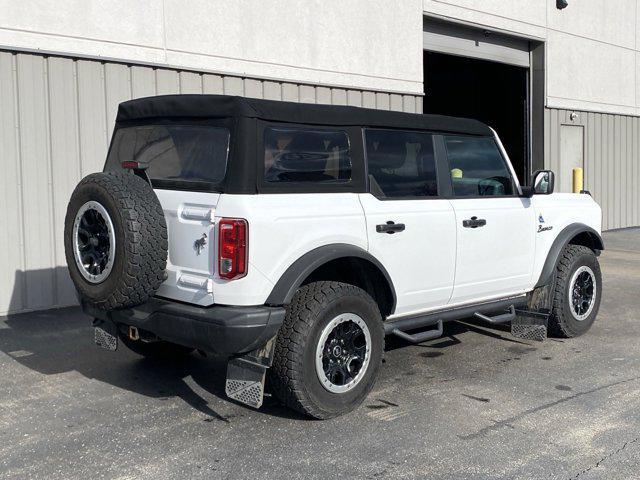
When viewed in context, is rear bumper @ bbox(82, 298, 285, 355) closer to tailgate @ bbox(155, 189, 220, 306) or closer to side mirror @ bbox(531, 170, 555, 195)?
tailgate @ bbox(155, 189, 220, 306)

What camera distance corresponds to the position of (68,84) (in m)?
8.16

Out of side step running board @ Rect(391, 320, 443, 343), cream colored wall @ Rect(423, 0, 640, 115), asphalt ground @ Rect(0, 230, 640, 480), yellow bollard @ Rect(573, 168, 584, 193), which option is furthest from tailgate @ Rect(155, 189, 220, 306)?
yellow bollard @ Rect(573, 168, 584, 193)

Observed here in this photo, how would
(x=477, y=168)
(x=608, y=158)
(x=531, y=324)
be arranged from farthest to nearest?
(x=608, y=158)
(x=531, y=324)
(x=477, y=168)

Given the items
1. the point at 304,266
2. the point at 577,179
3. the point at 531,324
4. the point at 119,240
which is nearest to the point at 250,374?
the point at 304,266

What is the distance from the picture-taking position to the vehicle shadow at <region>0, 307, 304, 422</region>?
5.39m

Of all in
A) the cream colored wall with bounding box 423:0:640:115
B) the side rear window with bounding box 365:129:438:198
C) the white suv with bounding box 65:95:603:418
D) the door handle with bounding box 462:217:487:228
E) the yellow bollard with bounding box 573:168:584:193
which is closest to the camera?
the white suv with bounding box 65:95:603:418

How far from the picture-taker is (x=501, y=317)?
6.22 meters

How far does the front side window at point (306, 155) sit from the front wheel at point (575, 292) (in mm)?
2621

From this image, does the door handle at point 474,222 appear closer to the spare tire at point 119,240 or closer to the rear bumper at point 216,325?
the rear bumper at point 216,325

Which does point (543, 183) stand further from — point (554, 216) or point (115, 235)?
point (115, 235)

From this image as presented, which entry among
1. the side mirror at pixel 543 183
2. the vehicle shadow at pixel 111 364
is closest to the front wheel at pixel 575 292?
the side mirror at pixel 543 183

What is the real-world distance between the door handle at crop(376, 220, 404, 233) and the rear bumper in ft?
3.17

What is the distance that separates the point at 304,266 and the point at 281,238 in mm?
228

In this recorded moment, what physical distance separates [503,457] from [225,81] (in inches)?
259
